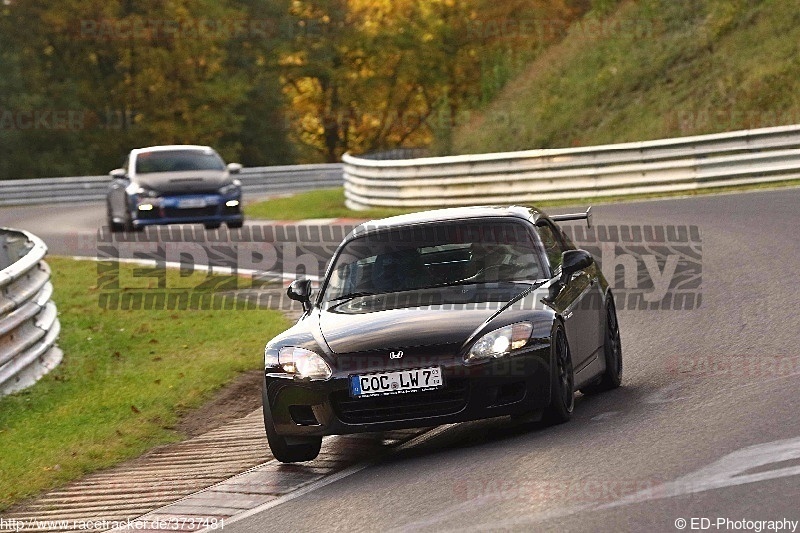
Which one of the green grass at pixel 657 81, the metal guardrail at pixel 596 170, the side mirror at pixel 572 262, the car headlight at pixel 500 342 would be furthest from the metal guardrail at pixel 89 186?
the car headlight at pixel 500 342

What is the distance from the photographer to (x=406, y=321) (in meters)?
8.84

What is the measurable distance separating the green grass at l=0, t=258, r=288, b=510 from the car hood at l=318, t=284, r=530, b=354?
188 centimetres

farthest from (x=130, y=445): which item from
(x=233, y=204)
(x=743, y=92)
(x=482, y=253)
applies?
(x=743, y=92)

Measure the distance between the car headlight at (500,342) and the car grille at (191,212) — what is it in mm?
18647

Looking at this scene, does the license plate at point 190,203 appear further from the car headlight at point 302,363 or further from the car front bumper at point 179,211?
the car headlight at point 302,363

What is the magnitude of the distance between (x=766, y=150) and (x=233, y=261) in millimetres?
9859

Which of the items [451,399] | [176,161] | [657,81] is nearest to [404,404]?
[451,399]

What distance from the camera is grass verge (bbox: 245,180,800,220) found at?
2608 centimetres

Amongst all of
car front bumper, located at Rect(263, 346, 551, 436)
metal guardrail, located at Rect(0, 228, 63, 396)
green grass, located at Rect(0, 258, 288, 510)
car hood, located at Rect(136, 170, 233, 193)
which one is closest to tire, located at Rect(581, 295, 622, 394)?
car front bumper, located at Rect(263, 346, 551, 436)

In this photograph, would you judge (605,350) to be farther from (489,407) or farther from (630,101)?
(630,101)

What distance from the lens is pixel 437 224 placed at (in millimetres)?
10094

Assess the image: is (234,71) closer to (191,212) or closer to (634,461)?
(191,212)

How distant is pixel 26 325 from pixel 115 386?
3.50ft

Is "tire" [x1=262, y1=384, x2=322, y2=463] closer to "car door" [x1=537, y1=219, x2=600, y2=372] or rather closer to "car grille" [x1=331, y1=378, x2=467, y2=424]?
"car grille" [x1=331, y1=378, x2=467, y2=424]
